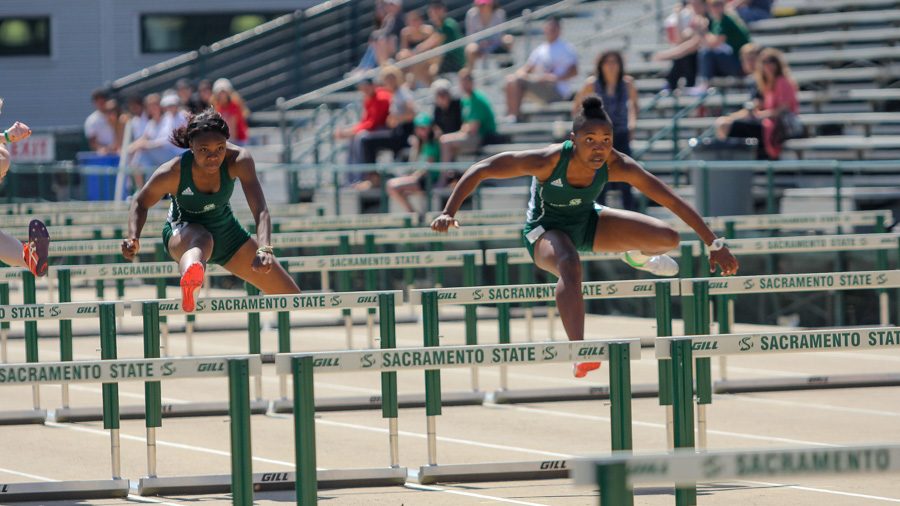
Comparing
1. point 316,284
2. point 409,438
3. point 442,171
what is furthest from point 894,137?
point 409,438

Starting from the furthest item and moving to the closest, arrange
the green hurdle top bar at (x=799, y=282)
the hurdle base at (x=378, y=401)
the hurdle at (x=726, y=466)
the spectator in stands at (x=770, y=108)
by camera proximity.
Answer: the spectator in stands at (x=770, y=108) → the hurdle base at (x=378, y=401) → the green hurdle top bar at (x=799, y=282) → the hurdle at (x=726, y=466)

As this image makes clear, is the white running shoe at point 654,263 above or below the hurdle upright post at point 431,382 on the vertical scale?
above

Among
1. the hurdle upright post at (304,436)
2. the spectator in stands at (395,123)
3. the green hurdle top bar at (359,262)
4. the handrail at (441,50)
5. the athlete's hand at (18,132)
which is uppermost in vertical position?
the handrail at (441,50)

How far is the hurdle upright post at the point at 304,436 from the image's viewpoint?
24.1 feet

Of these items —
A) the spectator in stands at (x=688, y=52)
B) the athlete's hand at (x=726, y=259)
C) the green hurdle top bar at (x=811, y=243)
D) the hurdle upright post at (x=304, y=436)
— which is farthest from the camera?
the spectator in stands at (x=688, y=52)

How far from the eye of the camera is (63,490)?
9.42m

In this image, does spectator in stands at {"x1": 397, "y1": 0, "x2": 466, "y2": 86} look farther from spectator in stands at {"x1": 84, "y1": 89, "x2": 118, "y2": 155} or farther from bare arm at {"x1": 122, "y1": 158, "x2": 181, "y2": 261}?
bare arm at {"x1": 122, "y1": 158, "x2": 181, "y2": 261}

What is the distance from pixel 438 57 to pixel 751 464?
21.4 meters

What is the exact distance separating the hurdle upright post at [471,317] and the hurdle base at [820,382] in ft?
6.14

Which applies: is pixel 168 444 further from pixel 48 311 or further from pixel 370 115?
pixel 370 115

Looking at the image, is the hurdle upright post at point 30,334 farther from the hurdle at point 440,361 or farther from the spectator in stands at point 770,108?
the spectator in stands at point 770,108

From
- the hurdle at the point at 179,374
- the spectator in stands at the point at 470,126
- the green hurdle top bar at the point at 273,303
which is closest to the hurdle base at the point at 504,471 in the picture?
the green hurdle top bar at the point at 273,303

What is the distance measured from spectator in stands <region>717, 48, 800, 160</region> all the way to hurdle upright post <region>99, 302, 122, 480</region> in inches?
436

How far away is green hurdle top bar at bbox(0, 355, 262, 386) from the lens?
7531 millimetres
